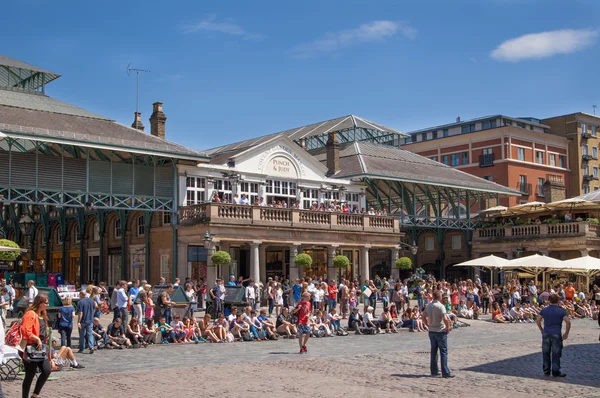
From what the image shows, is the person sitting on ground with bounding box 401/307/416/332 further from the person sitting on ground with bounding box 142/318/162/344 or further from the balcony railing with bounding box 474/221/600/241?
the balcony railing with bounding box 474/221/600/241

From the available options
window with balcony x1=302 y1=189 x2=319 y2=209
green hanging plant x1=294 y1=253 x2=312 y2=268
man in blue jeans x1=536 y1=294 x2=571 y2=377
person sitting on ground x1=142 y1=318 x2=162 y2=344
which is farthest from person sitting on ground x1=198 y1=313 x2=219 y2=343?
window with balcony x1=302 y1=189 x2=319 y2=209

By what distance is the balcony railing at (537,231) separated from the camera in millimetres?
46625

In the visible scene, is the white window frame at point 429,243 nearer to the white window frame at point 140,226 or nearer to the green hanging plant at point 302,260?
the green hanging plant at point 302,260

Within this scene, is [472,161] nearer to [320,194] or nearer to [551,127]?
[551,127]

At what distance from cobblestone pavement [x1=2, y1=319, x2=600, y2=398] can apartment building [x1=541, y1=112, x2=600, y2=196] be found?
5554 cm

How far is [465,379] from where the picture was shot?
14.2 metres

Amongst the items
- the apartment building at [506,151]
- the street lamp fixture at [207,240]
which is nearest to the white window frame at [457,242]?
the apartment building at [506,151]

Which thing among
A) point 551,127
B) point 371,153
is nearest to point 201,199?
point 371,153

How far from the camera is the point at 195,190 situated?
3825 cm

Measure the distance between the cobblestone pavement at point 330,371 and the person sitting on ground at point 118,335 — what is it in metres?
0.64

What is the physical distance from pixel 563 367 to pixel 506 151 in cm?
5369

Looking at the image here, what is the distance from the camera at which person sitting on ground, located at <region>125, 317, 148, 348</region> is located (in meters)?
20.3

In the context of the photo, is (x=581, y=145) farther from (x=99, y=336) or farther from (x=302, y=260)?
(x=99, y=336)

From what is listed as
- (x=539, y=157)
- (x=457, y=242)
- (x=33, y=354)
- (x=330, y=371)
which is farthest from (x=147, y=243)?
(x=539, y=157)
